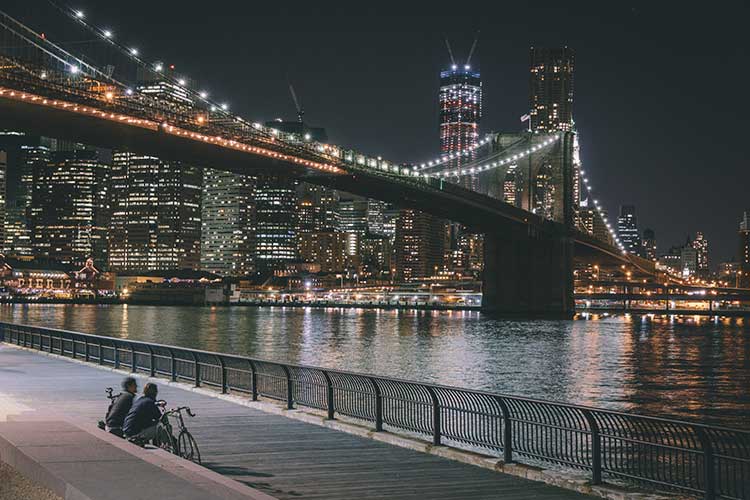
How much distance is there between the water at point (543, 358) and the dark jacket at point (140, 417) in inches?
786

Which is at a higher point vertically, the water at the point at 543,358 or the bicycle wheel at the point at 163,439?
the bicycle wheel at the point at 163,439

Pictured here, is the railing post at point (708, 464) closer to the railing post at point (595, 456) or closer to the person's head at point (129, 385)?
the railing post at point (595, 456)

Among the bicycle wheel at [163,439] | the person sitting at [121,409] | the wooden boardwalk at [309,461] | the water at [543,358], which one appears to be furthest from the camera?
the water at [543,358]

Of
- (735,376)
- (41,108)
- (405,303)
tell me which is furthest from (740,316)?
(41,108)

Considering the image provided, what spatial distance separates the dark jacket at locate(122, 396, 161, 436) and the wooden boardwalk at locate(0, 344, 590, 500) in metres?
0.76

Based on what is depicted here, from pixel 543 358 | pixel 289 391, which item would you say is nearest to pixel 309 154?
pixel 543 358

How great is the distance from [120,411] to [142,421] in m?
0.47

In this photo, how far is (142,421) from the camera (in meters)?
10.8

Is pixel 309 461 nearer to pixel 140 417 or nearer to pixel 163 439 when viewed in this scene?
pixel 163 439

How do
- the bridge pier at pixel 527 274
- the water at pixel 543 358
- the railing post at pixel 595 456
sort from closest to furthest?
1. the railing post at pixel 595 456
2. the water at pixel 543 358
3. the bridge pier at pixel 527 274

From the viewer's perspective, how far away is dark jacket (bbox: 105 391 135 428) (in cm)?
1112

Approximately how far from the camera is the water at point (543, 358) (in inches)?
1344

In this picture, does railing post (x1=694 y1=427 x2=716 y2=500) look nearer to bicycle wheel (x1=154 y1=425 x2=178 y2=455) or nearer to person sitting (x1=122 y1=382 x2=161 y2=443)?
bicycle wheel (x1=154 y1=425 x2=178 y2=455)

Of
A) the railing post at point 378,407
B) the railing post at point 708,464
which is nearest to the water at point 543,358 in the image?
the railing post at point 378,407
